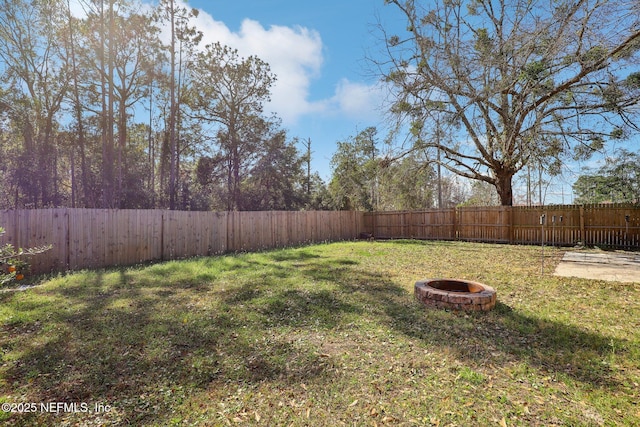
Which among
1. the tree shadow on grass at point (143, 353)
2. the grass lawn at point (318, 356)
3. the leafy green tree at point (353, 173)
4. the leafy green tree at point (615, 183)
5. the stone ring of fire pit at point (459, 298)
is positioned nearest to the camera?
the grass lawn at point (318, 356)

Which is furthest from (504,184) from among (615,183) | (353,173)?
(615,183)

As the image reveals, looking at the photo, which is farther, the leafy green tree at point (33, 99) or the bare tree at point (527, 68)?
the leafy green tree at point (33, 99)

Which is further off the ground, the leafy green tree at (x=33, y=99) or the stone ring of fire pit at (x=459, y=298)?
the leafy green tree at (x=33, y=99)

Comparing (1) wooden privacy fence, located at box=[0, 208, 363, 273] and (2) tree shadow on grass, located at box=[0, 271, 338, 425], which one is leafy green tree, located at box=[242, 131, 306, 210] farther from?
(2) tree shadow on grass, located at box=[0, 271, 338, 425]

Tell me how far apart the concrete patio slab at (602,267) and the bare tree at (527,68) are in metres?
2.92

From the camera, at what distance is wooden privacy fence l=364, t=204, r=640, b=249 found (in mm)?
9117

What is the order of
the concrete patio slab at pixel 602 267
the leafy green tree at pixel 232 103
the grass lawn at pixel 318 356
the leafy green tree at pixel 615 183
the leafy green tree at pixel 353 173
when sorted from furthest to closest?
the leafy green tree at pixel 353 173 → the leafy green tree at pixel 615 183 → the leafy green tree at pixel 232 103 → the concrete patio slab at pixel 602 267 → the grass lawn at pixel 318 356

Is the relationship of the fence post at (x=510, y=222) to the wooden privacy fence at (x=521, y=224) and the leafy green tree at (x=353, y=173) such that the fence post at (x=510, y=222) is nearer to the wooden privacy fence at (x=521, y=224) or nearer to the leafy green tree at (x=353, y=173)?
the wooden privacy fence at (x=521, y=224)

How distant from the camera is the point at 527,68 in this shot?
5742 mm

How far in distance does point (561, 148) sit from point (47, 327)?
451 inches

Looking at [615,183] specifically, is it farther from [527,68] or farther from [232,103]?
[232,103]

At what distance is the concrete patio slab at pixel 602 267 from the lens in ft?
17.2

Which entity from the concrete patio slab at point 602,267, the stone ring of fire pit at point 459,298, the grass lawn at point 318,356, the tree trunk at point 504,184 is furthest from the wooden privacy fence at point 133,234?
the concrete patio slab at point 602,267

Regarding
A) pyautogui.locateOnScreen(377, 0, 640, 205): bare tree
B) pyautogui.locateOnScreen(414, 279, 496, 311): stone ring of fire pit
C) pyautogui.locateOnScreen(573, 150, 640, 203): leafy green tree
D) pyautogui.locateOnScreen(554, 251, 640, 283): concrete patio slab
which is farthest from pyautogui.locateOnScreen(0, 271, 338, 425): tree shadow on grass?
pyautogui.locateOnScreen(573, 150, 640, 203): leafy green tree
